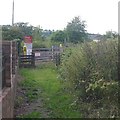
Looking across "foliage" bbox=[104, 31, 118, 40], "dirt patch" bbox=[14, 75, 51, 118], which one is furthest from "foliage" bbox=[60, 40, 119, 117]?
"dirt patch" bbox=[14, 75, 51, 118]

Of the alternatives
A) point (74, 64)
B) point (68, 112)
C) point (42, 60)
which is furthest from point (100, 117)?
point (42, 60)

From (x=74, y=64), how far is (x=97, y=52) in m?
1.41

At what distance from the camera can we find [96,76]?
815cm

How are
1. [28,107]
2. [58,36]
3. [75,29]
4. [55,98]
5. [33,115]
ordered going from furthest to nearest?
1. [58,36]
2. [75,29]
3. [55,98]
4. [28,107]
5. [33,115]

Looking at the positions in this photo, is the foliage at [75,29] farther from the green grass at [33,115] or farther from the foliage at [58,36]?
the green grass at [33,115]

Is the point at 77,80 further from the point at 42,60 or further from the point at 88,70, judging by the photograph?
the point at 42,60

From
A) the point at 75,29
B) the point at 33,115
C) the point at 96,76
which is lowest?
the point at 33,115

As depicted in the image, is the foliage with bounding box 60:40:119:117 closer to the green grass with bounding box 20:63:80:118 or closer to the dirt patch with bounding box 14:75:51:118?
the green grass with bounding box 20:63:80:118

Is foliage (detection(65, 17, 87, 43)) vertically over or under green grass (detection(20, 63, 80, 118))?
over

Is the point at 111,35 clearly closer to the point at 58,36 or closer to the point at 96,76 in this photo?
the point at 96,76

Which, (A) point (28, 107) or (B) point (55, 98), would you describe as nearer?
(A) point (28, 107)

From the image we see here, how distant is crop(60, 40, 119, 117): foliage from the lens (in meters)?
7.06

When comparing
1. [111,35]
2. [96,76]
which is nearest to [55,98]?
[96,76]

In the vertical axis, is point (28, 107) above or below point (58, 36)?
below
